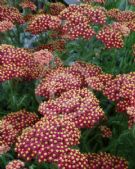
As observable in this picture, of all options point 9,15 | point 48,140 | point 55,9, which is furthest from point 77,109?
point 55,9

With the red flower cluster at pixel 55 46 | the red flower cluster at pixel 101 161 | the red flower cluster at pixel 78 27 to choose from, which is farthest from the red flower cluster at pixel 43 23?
the red flower cluster at pixel 101 161

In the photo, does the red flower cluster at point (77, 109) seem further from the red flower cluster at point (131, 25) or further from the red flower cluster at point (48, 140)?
the red flower cluster at point (131, 25)

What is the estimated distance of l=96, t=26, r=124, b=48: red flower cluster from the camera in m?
3.41

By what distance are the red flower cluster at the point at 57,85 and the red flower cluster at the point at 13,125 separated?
17 centimetres

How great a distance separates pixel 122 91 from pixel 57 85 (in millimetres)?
414

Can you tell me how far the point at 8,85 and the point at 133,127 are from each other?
1.10 m

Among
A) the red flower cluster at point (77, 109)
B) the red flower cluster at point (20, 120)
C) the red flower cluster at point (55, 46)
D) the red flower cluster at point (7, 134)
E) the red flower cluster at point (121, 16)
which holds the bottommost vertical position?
the red flower cluster at point (20, 120)

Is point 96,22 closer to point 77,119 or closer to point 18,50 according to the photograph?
point 18,50

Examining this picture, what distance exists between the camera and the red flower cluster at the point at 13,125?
2711mm

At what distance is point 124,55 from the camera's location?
14.1 feet

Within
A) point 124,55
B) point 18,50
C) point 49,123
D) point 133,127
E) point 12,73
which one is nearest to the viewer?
point 49,123

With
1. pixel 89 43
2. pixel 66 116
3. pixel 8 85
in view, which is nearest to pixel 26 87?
pixel 8 85

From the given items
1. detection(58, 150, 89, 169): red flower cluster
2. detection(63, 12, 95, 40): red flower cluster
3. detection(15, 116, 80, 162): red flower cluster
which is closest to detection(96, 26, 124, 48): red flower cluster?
detection(63, 12, 95, 40): red flower cluster

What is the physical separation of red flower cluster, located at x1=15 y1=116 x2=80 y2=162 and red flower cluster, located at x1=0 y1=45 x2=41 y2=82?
0.55 m
